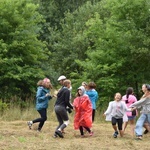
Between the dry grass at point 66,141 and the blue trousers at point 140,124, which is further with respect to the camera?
the blue trousers at point 140,124

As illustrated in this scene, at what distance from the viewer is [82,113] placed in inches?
452

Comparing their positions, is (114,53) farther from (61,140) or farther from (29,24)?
(61,140)

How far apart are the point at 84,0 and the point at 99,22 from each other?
18.9 meters

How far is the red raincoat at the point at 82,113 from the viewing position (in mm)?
11391

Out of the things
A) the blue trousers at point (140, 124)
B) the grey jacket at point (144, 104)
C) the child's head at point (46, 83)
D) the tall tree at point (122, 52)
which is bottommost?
the blue trousers at point (140, 124)

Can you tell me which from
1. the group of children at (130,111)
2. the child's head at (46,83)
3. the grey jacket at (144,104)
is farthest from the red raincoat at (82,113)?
the grey jacket at (144,104)

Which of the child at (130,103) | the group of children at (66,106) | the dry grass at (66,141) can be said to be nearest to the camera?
the dry grass at (66,141)

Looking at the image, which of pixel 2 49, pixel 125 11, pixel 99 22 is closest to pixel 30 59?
pixel 2 49

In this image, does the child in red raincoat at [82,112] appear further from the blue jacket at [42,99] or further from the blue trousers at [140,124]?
the blue trousers at [140,124]

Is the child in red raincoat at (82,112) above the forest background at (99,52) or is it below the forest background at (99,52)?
below

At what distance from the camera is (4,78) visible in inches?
766

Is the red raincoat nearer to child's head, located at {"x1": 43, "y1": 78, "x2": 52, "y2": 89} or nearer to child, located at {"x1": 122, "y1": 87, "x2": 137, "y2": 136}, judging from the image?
child's head, located at {"x1": 43, "y1": 78, "x2": 52, "y2": 89}

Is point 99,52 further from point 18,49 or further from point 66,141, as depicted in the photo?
point 66,141

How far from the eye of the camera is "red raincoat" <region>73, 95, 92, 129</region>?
11.4 meters
